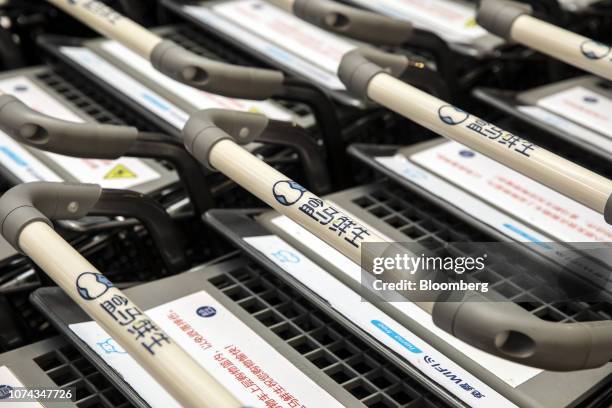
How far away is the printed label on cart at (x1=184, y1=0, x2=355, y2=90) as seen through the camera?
84.8 inches

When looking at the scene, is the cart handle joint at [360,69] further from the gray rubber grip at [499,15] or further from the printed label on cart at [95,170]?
the printed label on cart at [95,170]

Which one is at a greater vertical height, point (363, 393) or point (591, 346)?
point (591, 346)

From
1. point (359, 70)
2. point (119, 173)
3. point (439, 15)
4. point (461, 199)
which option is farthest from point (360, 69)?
point (439, 15)

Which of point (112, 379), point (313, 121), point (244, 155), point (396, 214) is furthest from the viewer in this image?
point (313, 121)

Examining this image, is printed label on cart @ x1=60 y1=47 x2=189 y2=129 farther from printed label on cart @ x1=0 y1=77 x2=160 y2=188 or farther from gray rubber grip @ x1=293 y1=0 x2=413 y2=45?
gray rubber grip @ x1=293 y1=0 x2=413 y2=45


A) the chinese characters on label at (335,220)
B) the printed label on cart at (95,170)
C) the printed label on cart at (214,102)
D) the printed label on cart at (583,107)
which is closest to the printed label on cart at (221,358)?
the chinese characters on label at (335,220)

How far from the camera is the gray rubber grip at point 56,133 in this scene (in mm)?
1603

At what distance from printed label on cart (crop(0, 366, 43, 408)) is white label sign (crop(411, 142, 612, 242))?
0.79m

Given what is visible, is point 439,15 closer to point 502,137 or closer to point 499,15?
point 499,15

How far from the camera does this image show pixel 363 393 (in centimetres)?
148

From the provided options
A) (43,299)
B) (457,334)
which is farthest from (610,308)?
(43,299)

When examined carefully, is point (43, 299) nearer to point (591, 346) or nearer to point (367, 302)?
point (367, 302)

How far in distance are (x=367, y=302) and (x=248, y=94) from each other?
463 millimetres

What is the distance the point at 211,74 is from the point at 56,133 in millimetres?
287
